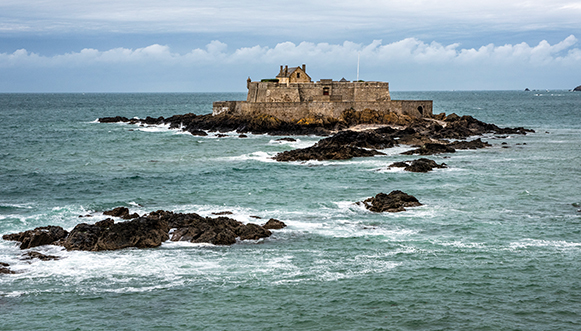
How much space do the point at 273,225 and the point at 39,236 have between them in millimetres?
7491

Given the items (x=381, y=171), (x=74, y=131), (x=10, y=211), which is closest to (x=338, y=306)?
(x=10, y=211)

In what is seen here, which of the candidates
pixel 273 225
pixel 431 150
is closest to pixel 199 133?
pixel 431 150

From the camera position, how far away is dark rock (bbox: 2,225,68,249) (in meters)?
18.0

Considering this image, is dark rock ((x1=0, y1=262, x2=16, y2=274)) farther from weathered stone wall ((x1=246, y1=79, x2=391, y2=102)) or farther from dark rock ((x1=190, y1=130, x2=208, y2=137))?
weathered stone wall ((x1=246, y1=79, x2=391, y2=102))

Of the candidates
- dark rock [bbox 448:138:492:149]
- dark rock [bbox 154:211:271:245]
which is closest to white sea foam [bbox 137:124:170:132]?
dark rock [bbox 448:138:492:149]

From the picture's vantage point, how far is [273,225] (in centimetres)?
2016

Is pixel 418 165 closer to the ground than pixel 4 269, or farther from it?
farther from it

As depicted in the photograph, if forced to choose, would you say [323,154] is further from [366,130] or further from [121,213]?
[121,213]

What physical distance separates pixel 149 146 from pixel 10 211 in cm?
2508

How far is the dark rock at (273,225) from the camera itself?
65.9 ft

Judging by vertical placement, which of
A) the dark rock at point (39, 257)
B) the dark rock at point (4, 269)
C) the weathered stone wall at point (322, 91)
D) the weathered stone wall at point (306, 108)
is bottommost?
the dark rock at point (4, 269)

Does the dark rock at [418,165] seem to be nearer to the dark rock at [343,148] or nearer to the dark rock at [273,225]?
the dark rock at [343,148]

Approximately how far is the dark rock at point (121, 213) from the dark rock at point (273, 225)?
16.0ft

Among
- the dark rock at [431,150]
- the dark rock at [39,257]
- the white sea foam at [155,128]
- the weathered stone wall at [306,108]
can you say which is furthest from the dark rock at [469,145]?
the white sea foam at [155,128]
